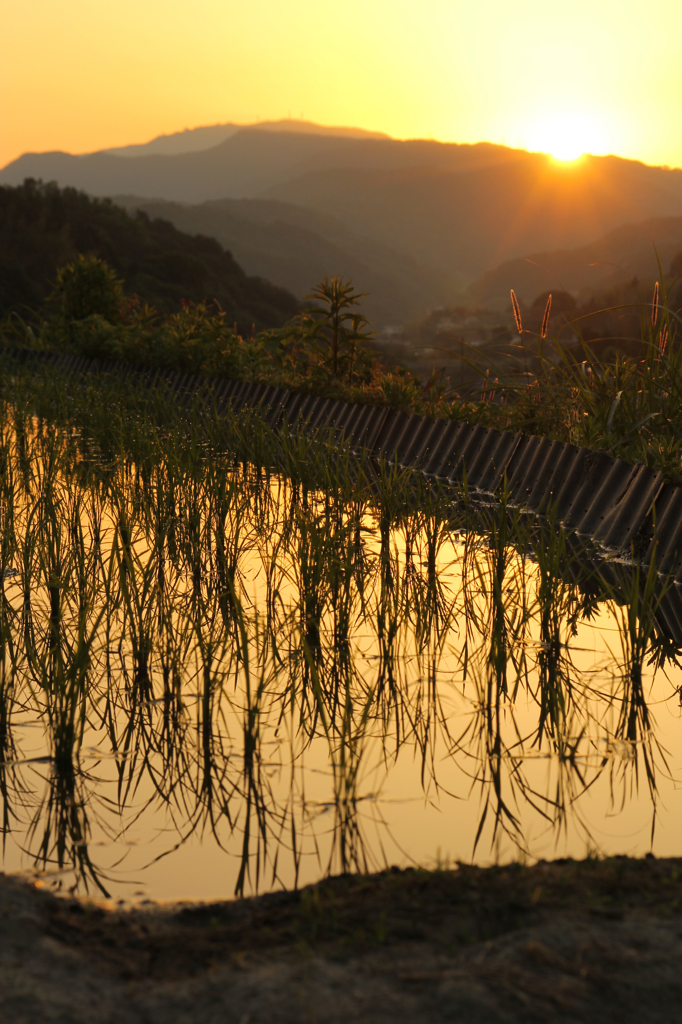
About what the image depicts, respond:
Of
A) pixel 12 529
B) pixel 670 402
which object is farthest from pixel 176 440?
pixel 670 402

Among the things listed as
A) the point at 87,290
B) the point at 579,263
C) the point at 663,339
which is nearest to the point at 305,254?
the point at 579,263

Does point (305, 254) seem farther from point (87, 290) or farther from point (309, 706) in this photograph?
point (309, 706)

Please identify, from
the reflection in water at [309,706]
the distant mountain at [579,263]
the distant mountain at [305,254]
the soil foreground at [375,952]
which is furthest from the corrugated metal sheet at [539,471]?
the distant mountain at [305,254]

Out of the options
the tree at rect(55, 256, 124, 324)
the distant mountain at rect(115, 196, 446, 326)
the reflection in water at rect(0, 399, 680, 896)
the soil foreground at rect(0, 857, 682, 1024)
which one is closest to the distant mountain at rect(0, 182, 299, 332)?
the tree at rect(55, 256, 124, 324)

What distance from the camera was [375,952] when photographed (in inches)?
67.2

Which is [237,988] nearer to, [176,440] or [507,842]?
[507,842]

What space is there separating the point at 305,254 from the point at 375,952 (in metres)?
156

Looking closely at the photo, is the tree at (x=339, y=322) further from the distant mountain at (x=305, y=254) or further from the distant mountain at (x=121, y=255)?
the distant mountain at (x=305, y=254)

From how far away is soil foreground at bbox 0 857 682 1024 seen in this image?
154 centimetres

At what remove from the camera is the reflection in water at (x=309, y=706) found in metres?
2.38

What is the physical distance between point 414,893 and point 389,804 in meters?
0.53

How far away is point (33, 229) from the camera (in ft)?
166

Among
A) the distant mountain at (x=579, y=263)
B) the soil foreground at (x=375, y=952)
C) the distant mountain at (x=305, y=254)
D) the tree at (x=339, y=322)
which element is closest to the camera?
the soil foreground at (x=375, y=952)

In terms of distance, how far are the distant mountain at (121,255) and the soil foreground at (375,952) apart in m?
42.2
